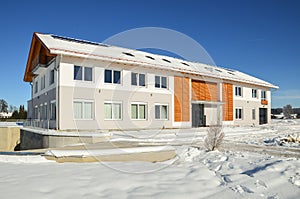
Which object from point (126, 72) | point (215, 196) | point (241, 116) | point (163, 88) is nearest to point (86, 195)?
point (215, 196)

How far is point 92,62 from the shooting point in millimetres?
16656

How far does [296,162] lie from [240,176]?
2.16 metres

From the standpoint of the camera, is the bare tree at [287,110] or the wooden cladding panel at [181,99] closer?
the wooden cladding panel at [181,99]

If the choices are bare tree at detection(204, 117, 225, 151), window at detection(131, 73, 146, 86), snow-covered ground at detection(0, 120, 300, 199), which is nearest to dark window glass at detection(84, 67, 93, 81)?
window at detection(131, 73, 146, 86)

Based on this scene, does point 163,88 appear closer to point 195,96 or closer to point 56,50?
point 195,96

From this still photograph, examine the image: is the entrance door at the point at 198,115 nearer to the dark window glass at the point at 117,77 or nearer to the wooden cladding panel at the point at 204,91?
the wooden cladding panel at the point at 204,91

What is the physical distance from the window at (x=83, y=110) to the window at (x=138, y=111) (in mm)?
3232

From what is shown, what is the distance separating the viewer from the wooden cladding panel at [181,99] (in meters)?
21.2

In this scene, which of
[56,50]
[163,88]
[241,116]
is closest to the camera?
[56,50]

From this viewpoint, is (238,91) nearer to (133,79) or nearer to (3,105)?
(133,79)

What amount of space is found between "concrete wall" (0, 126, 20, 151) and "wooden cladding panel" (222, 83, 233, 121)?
1885cm

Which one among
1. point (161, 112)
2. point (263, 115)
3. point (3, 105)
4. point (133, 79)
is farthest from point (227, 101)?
point (3, 105)

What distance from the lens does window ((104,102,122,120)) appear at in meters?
17.2

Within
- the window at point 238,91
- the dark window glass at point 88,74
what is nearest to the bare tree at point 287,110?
the window at point 238,91
